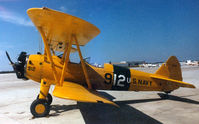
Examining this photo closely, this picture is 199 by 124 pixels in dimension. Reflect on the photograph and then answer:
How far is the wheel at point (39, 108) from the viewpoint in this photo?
4.25 metres

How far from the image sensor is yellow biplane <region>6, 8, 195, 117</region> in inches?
152

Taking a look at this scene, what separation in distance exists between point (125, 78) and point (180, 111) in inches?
95.8

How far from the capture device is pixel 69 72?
531cm

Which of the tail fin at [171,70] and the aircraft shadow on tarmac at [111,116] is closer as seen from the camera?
the aircraft shadow on tarmac at [111,116]

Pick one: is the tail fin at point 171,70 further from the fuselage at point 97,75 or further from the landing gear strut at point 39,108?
the landing gear strut at point 39,108

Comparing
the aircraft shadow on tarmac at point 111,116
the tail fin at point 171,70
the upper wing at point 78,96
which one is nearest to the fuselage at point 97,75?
the tail fin at point 171,70

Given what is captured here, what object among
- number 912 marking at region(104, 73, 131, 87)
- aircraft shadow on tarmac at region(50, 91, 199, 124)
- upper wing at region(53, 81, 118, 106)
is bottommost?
aircraft shadow on tarmac at region(50, 91, 199, 124)

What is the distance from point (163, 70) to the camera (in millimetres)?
7109

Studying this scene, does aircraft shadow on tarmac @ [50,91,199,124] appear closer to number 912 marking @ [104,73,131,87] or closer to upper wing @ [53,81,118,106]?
upper wing @ [53,81,118,106]

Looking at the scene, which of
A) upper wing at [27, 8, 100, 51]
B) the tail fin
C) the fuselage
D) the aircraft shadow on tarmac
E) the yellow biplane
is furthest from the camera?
the tail fin

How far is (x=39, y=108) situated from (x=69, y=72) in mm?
1673

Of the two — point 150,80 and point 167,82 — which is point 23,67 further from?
point 167,82

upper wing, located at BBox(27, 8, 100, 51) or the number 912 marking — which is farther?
the number 912 marking

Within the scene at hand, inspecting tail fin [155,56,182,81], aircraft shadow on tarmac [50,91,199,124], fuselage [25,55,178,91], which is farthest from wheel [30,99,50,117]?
tail fin [155,56,182,81]
